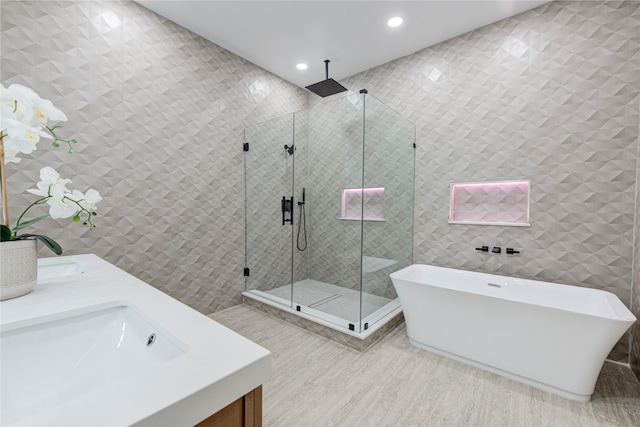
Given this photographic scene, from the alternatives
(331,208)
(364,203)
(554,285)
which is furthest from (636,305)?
(331,208)

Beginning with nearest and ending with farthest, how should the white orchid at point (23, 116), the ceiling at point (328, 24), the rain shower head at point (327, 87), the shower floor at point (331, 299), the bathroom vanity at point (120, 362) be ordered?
the bathroom vanity at point (120, 362), the white orchid at point (23, 116), the ceiling at point (328, 24), the shower floor at point (331, 299), the rain shower head at point (327, 87)

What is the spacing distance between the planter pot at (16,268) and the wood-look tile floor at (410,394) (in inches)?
53.3

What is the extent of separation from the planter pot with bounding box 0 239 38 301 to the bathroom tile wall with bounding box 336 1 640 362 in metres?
3.16

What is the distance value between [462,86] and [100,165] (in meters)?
3.51

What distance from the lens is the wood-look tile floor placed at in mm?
1651

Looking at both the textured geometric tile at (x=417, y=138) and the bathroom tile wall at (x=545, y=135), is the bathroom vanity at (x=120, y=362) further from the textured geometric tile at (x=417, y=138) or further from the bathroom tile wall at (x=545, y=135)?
the bathroom tile wall at (x=545, y=135)

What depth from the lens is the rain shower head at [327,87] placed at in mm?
3371

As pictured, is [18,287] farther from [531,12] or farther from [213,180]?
[531,12]

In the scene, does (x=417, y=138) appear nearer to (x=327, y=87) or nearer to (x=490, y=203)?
(x=490, y=203)

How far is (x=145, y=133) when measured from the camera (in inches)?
99.1

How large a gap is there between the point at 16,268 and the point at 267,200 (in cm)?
256

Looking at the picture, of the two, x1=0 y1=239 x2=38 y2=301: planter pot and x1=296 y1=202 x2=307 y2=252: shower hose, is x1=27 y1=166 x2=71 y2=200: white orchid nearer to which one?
x1=0 y1=239 x2=38 y2=301: planter pot

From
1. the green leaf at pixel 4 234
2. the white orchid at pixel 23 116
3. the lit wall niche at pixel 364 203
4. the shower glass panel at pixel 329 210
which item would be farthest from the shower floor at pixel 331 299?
the white orchid at pixel 23 116

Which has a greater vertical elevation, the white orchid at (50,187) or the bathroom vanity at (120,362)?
the white orchid at (50,187)
